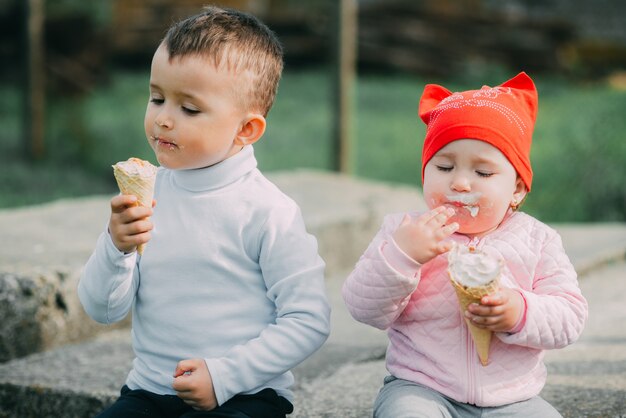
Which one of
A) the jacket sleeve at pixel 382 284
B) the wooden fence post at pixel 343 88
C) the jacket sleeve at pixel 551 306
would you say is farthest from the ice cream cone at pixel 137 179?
the wooden fence post at pixel 343 88

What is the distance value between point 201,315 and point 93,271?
0.31 m

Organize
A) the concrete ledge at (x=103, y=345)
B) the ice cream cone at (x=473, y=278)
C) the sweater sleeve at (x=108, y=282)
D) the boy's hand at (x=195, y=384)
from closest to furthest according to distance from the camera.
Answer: the ice cream cone at (x=473, y=278) → the boy's hand at (x=195, y=384) → the sweater sleeve at (x=108, y=282) → the concrete ledge at (x=103, y=345)

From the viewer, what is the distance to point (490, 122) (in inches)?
97.6

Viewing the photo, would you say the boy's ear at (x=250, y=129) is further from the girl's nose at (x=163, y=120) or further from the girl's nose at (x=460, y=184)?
the girl's nose at (x=460, y=184)

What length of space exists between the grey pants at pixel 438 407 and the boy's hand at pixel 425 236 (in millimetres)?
352

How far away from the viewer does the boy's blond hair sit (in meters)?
2.45

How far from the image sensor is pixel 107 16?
10539 mm

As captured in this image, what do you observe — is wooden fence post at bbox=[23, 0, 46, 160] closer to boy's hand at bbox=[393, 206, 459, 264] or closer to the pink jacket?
the pink jacket

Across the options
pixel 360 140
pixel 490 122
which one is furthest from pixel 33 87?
pixel 490 122

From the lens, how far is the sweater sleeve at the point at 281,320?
2.43m

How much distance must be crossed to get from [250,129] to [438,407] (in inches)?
33.5

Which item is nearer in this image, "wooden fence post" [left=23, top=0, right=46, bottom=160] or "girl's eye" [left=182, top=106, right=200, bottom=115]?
"girl's eye" [left=182, top=106, right=200, bottom=115]

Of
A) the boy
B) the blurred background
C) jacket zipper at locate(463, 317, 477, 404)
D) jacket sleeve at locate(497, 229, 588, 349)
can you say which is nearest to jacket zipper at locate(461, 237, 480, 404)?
jacket zipper at locate(463, 317, 477, 404)

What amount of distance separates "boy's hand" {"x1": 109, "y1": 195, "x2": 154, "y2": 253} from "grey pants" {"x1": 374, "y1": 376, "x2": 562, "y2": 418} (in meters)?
0.74
